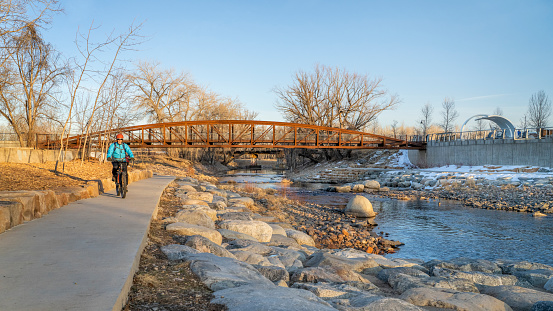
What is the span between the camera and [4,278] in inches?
134

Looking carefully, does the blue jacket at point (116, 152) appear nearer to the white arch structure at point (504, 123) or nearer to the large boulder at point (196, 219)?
the large boulder at point (196, 219)

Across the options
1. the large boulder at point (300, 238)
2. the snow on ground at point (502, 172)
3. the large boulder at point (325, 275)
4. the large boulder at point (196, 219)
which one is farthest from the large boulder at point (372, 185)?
the large boulder at point (325, 275)

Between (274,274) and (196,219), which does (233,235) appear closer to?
(196,219)

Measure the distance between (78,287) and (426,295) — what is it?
144 inches

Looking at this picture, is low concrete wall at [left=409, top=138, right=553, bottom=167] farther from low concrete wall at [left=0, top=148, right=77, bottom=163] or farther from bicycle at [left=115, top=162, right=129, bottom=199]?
low concrete wall at [left=0, top=148, right=77, bottom=163]

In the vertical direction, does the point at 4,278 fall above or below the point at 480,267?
above

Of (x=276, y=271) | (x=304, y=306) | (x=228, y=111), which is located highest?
(x=228, y=111)

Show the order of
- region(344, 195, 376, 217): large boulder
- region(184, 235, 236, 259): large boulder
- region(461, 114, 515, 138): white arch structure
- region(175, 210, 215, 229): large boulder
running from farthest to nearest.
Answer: region(461, 114, 515, 138): white arch structure, region(344, 195, 376, 217): large boulder, region(175, 210, 215, 229): large boulder, region(184, 235, 236, 259): large boulder

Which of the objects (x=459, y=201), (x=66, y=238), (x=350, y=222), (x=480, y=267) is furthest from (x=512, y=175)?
(x=66, y=238)

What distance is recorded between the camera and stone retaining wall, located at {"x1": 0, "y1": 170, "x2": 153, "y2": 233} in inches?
214

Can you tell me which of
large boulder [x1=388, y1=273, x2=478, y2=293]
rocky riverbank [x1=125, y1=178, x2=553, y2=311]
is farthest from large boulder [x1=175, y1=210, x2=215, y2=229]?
large boulder [x1=388, y1=273, x2=478, y2=293]

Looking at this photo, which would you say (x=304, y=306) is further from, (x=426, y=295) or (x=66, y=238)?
(x=66, y=238)

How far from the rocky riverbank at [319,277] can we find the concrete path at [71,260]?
17.0 inches

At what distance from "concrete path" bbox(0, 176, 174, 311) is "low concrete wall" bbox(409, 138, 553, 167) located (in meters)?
25.7
